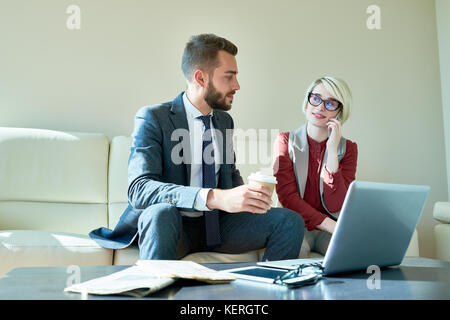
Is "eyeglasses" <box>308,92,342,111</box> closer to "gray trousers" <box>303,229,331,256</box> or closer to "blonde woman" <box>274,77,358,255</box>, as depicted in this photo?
"blonde woman" <box>274,77,358,255</box>

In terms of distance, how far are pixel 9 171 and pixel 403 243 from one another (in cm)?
199

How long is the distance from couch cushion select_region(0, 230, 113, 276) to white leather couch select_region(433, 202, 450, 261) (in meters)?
1.67

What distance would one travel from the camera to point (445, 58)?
3.42m

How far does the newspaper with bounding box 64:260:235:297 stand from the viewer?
2.66 ft

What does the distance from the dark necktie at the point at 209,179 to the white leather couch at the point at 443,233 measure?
1.29m

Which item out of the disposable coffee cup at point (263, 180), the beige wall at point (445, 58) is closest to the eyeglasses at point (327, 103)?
the disposable coffee cup at point (263, 180)

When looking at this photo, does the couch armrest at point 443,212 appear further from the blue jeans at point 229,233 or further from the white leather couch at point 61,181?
the blue jeans at point 229,233

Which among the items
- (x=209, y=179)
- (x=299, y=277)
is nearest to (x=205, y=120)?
(x=209, y=179)

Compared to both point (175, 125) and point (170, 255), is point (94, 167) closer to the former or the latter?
point (175, 125)

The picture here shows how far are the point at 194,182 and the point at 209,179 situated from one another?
7 cm

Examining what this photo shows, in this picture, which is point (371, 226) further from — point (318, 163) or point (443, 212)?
point (443, 212)

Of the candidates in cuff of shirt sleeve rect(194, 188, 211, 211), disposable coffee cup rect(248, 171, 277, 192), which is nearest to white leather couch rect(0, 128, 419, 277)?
cuff of shirt sleeve rect(194, 188, 211, 211)

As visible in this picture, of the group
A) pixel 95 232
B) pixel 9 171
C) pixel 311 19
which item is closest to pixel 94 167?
pixel 9 171

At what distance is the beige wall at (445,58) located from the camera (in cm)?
339
